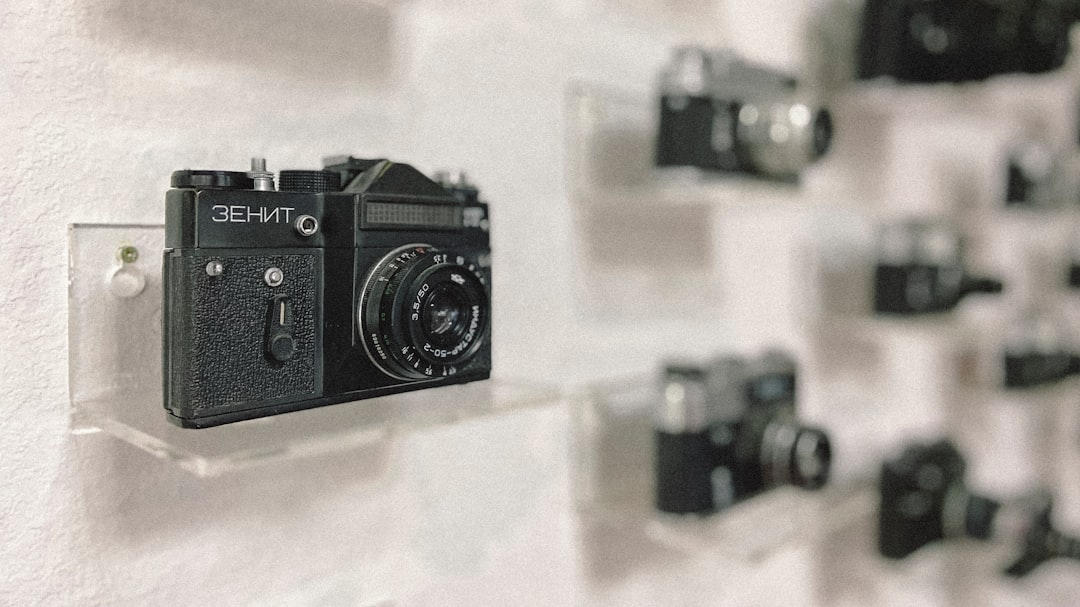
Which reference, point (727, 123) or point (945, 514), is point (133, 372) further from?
point (945, 514)

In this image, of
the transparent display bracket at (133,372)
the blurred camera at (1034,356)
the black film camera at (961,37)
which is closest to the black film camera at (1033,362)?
the blurred camera at (1034,356)

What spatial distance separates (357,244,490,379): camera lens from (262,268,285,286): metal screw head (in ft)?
0.15

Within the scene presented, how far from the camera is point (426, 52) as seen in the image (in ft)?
2.03

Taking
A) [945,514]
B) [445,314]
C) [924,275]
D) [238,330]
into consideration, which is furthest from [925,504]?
[238,330]

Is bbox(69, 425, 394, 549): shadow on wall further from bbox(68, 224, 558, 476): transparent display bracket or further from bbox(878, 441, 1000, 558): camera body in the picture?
bbox(878, 441, 1000, 558): camera body

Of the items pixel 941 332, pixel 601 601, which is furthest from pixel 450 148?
pixel 941 332

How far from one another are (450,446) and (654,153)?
30cm

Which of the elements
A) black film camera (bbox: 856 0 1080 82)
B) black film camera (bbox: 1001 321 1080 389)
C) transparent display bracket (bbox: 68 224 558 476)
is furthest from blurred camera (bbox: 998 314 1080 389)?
transparent display bracket (bbox: 68 224 558 476)

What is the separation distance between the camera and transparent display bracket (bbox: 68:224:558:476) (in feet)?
1.47

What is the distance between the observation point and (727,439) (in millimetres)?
701

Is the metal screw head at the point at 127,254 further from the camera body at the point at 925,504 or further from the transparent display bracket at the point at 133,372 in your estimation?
the camera body at the point at 925,504

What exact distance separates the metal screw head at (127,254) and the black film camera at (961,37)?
2.54ft

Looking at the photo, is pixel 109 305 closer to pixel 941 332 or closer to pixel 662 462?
pixel 662 462

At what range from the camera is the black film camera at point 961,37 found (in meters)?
0.88
